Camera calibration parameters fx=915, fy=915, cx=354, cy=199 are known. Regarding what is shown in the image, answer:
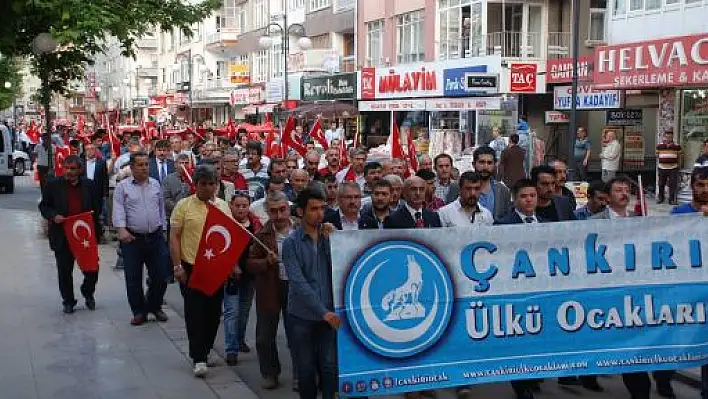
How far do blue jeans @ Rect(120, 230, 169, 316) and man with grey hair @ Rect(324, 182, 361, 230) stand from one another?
9.15 feet

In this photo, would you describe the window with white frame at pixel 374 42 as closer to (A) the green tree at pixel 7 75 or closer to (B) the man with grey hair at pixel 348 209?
(A) the green tree at pixel 7 75

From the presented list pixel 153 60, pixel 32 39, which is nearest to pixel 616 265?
pixel 32 39

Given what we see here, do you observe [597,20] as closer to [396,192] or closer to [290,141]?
[290,141]

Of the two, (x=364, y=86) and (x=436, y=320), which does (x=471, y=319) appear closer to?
(x=436, y=320)

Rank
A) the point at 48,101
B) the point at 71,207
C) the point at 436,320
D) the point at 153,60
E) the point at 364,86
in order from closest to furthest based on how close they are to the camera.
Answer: the point at 436,320 < the point at 71,207 < the point at 48,101 < the point at 364,86 < the point at 153,60

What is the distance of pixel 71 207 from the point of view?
32.4 feet

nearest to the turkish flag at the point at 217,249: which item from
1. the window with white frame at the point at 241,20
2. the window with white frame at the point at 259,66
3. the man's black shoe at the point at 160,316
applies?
the man's black shoe at the point at 160,316

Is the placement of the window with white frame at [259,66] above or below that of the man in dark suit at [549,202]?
above

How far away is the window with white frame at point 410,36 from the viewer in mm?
36281

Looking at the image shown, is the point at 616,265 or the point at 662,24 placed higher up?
the point at 662,24

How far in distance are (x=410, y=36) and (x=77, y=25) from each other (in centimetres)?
2963

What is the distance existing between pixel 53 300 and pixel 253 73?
47.8 m

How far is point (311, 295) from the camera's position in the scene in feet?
18.9

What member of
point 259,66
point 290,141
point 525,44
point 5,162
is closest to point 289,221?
point 290,141
